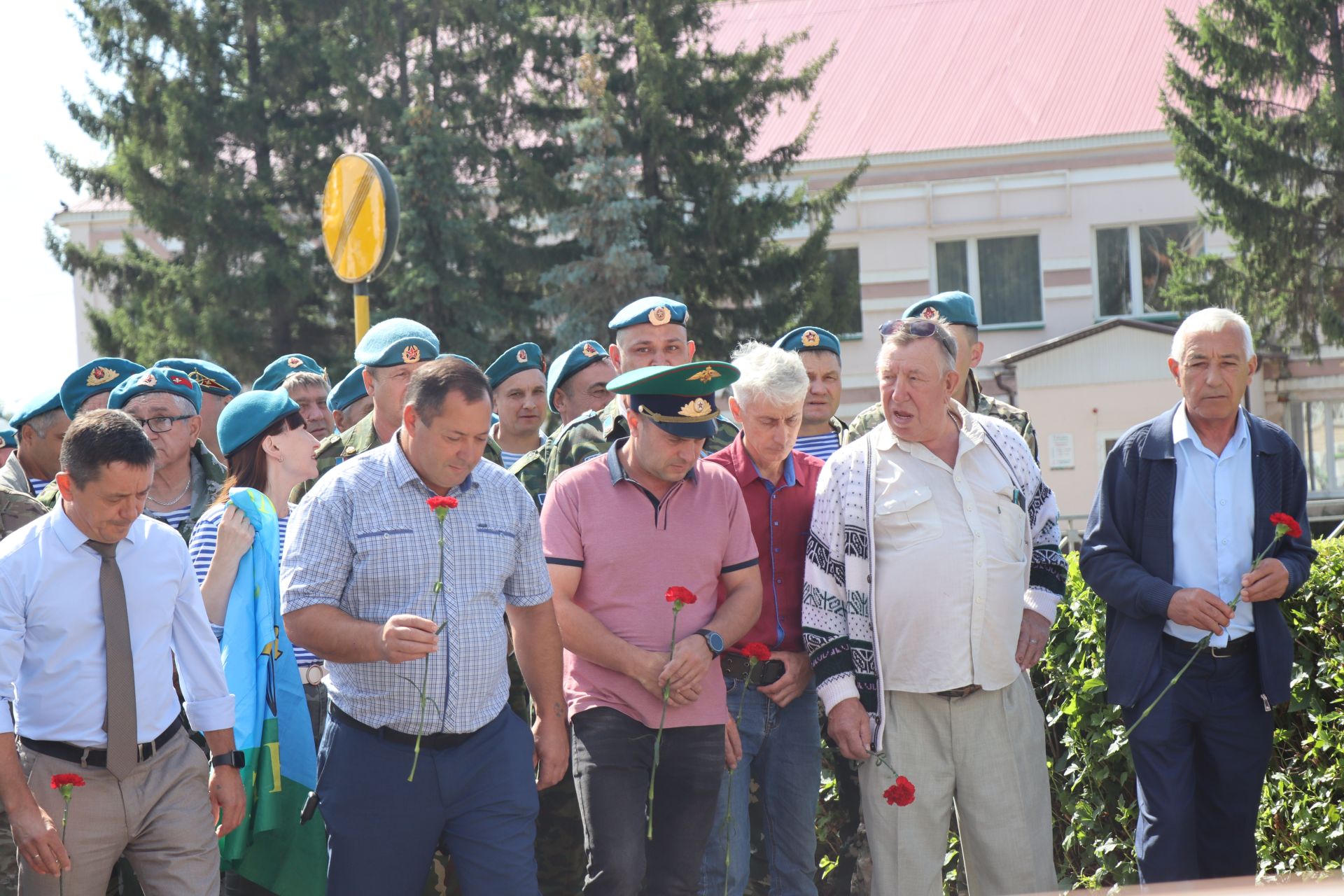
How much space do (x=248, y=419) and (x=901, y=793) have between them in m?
2.57

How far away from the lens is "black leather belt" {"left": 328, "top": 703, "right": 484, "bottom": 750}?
13.7ft

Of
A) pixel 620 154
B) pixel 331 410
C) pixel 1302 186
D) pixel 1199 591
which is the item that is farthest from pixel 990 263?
pixel 1199 591

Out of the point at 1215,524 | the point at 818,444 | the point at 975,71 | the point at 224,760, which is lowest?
the point at 224,760

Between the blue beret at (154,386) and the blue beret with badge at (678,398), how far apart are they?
5.90 feet

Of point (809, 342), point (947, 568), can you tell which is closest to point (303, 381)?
point (809, 342)

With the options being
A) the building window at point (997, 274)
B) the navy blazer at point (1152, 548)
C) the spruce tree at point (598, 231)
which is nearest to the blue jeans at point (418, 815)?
the navy blazer at point (1152, 548)

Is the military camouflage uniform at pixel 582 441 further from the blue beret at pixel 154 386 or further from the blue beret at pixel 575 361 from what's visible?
the blue beret at pixel 154 386

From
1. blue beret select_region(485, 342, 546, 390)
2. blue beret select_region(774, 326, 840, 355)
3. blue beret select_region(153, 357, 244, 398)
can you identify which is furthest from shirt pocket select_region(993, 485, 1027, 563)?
blue beret select_region(153, 357, 244, 398)

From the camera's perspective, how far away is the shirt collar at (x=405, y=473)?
4.26 m

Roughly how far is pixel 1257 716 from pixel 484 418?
2.84 meters

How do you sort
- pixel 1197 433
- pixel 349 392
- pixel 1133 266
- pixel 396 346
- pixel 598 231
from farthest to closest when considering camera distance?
1. pixel 1133 266
2. pixel 598 231
3. pixel 349 392
4. pixel 396 346
5. pixel 1197 433

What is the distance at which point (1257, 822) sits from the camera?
5.05 metres

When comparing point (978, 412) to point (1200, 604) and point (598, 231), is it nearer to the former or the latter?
point (1200, 604)

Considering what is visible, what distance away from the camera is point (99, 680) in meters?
4.14
